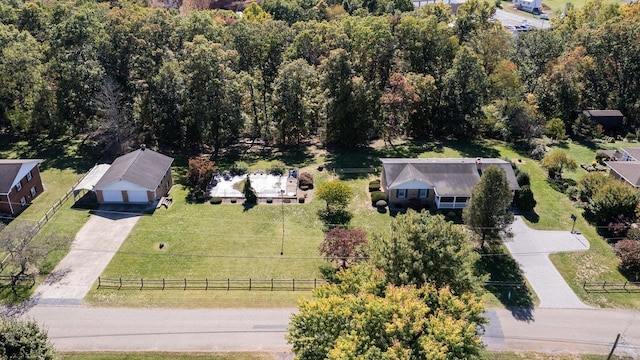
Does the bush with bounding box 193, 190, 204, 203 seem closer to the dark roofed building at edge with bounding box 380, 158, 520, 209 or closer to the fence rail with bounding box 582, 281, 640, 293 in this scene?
the dark roofed building at edge with bounding box 380, 158, 520, 209

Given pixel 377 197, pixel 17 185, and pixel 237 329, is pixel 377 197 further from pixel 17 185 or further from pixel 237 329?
pixel 17 185

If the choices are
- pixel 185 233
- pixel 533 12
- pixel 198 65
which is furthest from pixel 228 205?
pixel 533 12

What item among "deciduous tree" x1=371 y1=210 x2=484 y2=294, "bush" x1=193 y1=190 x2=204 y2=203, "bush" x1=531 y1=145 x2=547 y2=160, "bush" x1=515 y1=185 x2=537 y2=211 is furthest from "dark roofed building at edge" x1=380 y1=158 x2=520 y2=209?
→ "bush" x1=193 y1=190 x2=204 y2=203

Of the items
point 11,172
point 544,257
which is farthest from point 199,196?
point 544,257

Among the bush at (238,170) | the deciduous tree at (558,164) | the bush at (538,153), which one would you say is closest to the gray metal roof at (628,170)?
the deciduous tree at (558,164)

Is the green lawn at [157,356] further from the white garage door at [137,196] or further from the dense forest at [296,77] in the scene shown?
the dense forest at [296,77]

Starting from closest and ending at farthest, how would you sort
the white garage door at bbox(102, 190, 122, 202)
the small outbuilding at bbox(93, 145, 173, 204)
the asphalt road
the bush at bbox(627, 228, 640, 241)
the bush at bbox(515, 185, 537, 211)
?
the asphalt road
the bush at bbox(627, 228, 640, 241)
the small outbuilding at bbox(93, 145, 173, 204)
the bush at bbox(515, 185, 537, 211)
the white garage door at bbox(102, 190, 122, 202)
